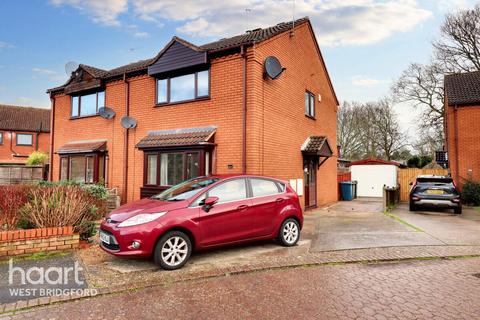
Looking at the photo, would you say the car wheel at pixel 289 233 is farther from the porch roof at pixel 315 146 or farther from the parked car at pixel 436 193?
the parked car at pixel 436 193

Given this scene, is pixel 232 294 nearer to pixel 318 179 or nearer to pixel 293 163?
pixel 293 163

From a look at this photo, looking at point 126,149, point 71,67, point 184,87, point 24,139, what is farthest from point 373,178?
point 24,139

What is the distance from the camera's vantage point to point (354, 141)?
123 feet

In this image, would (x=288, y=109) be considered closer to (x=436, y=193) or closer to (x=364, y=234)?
(x=364, y=234)

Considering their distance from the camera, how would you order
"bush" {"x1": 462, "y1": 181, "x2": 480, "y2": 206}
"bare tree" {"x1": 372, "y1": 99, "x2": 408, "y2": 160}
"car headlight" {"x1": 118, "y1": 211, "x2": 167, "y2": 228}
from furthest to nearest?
"bare tree" {"x1": 372, "y1": 99, "x2": 408, "y2": 160} → "bush" {"x1": 462, "y1": 181, "x2": 480, "y2": 206} → "car headlight" {"x1": 118, "y1": 211, "x2": 167, "y2": 228}

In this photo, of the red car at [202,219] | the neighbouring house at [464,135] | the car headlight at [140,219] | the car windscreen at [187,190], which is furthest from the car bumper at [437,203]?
the car headlight at [140,219]

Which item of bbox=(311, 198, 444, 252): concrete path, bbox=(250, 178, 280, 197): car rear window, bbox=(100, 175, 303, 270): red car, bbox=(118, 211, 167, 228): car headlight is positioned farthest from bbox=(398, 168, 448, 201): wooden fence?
bbox=(118, 211, 167, 228): car headlight

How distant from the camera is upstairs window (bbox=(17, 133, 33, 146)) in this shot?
34969 millimetres

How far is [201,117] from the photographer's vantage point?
423 inches

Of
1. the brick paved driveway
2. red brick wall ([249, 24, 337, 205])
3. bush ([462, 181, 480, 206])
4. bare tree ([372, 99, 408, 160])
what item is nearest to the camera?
the brick paved driveway

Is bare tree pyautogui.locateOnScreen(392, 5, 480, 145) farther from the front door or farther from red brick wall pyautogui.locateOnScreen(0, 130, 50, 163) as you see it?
red brick wall pyautogui.locateOnScreen(0, 130, 50, 163)

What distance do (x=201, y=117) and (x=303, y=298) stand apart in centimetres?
773

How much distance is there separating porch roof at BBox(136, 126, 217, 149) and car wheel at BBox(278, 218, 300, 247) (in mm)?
4067

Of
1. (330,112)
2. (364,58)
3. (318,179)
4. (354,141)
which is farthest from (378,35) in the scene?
(354,141)
